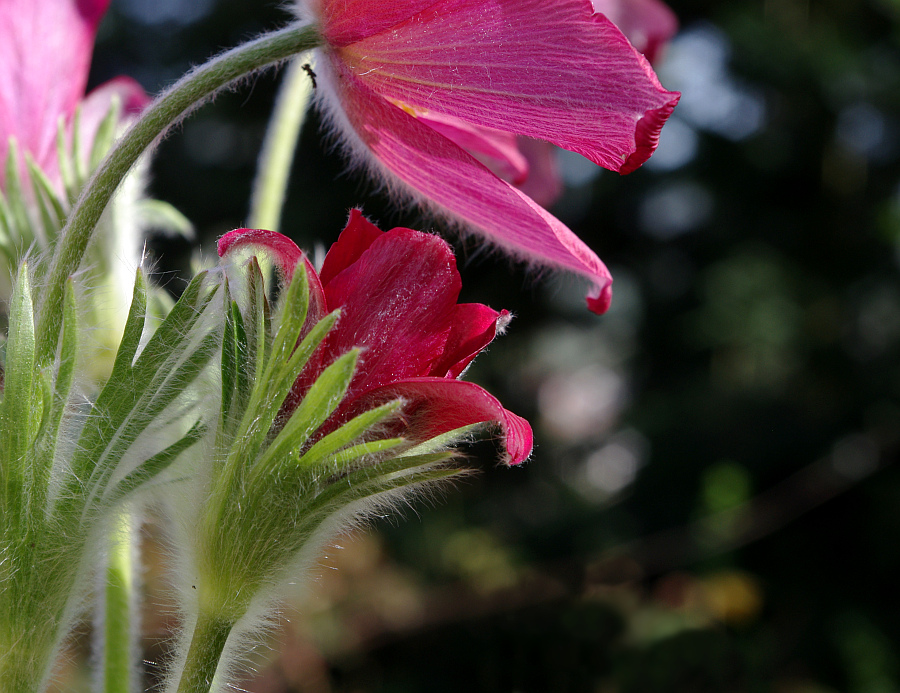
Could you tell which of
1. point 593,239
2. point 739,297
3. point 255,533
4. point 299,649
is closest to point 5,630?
point 255,533

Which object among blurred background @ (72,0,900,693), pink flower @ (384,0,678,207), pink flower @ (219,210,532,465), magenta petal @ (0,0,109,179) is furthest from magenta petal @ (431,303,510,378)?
blurred background @ (72,0,900,693)

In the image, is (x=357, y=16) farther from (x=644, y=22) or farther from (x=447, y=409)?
(x=644, y=22)

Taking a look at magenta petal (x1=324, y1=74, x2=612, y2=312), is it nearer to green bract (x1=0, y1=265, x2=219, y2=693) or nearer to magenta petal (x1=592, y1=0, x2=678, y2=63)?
green bract (x1=0, y1=265, x2=219, y2=693)

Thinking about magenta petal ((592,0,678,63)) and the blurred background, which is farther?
the blurred background

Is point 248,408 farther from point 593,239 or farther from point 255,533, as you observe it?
point 593,239

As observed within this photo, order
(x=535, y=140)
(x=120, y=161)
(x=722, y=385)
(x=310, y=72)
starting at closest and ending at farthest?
(x=120, y=161) → (x=310, y=72) → (x=535, y=140) → (x=722, y=385)

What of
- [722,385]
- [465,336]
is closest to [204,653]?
[465,336]

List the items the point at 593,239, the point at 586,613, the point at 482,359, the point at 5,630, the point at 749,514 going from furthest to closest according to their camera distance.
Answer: the point at 593,239 → the point at 482,359 → the point at 749,514 → the point at 586,613 → the point at 5,630

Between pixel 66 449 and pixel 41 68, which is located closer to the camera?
pixel 66 449
